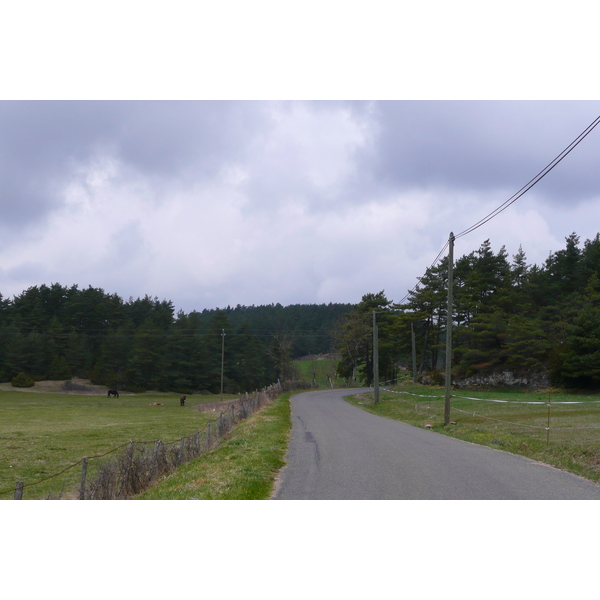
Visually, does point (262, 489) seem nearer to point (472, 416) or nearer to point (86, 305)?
point (472, 416)

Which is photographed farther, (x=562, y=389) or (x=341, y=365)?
(x=341, y=365)

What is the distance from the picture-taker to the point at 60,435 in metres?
31.4

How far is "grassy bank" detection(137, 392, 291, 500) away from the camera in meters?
9.70

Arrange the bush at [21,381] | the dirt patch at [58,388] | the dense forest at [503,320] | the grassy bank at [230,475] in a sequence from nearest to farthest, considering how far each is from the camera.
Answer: the grassy bank at [230,475] < the dense forest at [503,320] < the dirt patch at [58,388] < the bush at [21,381]

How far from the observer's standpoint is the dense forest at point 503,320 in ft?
132

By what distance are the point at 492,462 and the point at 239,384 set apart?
91.9 m

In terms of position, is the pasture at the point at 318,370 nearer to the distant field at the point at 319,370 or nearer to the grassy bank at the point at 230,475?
the distant field at the point at 319,370

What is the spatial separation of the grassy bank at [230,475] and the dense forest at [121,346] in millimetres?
68687

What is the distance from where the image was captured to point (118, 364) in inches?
3472

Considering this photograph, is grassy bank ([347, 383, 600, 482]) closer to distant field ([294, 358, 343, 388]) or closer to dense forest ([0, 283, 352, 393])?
dense forest ([0, 283, 352, 393])

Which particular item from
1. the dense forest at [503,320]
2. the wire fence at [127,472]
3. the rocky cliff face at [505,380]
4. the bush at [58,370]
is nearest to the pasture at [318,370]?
the dense forest at [503,320]

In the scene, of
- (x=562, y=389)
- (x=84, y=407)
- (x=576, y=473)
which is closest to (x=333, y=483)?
(x=576, y=473)

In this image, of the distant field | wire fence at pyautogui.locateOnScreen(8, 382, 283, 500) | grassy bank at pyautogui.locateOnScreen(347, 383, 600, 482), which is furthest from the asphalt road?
the distant field

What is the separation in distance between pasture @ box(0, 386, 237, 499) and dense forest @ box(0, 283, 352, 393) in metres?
21.7
